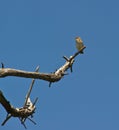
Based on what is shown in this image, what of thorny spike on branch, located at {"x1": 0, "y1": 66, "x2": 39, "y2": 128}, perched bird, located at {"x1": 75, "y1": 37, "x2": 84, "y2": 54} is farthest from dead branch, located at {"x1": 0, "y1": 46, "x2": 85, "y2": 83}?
thorny spike on branch, located at {"x1": 0, "y1": 66, "x2": 39, "y2": 128}

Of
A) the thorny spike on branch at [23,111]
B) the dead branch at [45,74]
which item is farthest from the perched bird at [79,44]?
the thorny spike on branch at [23,111]

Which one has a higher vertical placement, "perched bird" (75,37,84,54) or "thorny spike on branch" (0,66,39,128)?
"perched bird" (75,37,84,54)

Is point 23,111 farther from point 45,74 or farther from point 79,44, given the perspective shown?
point 79,44

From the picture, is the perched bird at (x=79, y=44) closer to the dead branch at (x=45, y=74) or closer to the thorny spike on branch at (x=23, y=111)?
the dead branch at (x=45, y=74)

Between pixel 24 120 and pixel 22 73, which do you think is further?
pixel 24 120

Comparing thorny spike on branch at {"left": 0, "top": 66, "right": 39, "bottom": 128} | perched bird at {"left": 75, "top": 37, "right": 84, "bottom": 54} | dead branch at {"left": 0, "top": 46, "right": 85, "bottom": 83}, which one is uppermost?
perched bird at {"left": 75, "top": 37, "right": 84, "bottom": 54}

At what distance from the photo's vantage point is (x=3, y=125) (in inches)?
424

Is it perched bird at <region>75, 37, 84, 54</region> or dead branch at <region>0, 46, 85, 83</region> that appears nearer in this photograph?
dead branch at <region>0, 46, 85, 83</region>

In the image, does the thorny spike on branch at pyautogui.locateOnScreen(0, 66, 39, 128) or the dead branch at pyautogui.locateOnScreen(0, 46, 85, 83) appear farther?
the thorny spike on branch at pyautogui.locateOnScreen(0, 66, 39, 128)

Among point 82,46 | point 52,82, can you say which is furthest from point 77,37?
point 52,82

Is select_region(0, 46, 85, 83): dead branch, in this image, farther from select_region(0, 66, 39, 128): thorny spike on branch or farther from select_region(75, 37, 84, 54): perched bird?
select_region(0, 66, 39, 128): thorny spike on branch

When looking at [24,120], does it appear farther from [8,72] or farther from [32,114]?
[8,72]

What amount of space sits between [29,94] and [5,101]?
599 millimetres

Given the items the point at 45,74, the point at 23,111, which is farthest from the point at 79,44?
the point at 23,111
